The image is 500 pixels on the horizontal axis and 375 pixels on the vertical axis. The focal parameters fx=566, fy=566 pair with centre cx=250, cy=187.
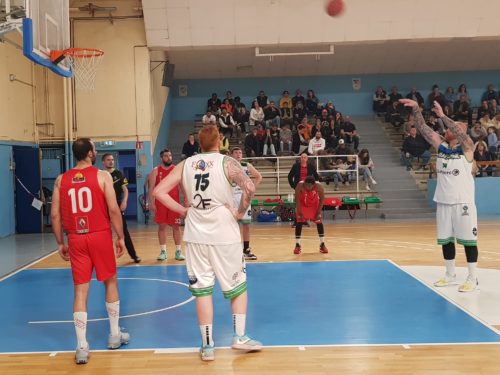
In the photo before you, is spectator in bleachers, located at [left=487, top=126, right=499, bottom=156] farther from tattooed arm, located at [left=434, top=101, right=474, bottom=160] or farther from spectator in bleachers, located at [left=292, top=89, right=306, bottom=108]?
tattooed arm, located at [left=434, top=101, right=474, bottom=160]

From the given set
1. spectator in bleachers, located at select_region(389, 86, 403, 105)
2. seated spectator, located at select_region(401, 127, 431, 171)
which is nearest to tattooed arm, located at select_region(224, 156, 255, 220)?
seated spectator, located at select_region(401, 127, 431, 171)

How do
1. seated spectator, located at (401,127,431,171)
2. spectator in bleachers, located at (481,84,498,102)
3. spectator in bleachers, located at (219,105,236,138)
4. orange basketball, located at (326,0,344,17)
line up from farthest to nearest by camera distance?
spectator in bleachers, located at (481,84,498,102), spectator in bleachers, located at (219,105,236,138), seated spectator, located at (401,127,431,171), orange basketball, located at (326,0,344,17)

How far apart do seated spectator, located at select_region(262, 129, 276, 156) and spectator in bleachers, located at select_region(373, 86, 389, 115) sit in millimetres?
6001

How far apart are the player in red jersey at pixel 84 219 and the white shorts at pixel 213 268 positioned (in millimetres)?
778

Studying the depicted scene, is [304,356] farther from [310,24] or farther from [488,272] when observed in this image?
[310,24]

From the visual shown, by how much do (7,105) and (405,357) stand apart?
1352cm

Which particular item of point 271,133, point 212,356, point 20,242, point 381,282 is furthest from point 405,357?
point 271,133

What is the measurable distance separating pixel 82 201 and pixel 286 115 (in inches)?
678

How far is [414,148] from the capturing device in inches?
770

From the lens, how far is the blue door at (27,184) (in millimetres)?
15562

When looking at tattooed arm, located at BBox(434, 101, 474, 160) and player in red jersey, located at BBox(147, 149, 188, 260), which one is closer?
tattooed arm, located at BBox(434, 101, 474, 160)

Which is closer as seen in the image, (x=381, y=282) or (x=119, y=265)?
(x=381, y=282)

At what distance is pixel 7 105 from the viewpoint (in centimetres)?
1515

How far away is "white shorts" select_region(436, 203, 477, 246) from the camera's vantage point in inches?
271
